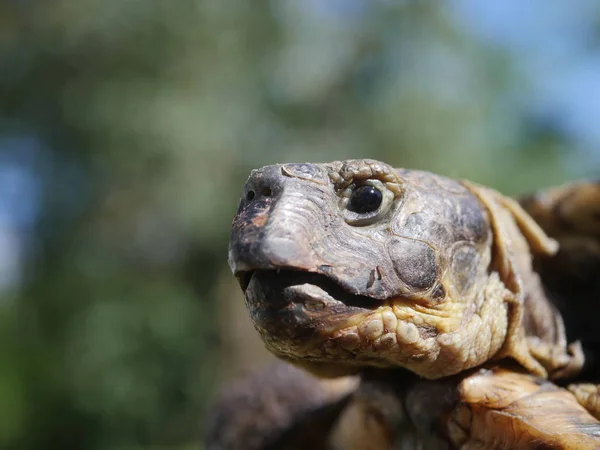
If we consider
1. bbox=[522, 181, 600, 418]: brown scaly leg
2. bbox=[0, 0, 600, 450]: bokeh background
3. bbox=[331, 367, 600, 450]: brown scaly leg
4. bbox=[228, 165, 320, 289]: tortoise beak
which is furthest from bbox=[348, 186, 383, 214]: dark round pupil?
bbox=[0, 0, 600, 450]: bokeh background

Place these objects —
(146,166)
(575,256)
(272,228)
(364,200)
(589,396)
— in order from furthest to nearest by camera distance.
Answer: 1. (146,166)
2. (575,256)
3. (589,396)
4. (364,200)
5. (272,228)

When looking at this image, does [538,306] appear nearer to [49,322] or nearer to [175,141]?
[175,141]

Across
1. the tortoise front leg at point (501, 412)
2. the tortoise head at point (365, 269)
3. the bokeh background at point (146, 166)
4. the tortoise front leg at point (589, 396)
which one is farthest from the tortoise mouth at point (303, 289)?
the bokeh background at point (146, 166)

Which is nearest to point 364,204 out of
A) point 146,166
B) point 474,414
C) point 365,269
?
point 365,269

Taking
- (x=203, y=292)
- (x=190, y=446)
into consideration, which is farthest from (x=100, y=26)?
(x=190, y=446)

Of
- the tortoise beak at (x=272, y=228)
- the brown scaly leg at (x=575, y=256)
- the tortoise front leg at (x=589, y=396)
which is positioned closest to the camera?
the tortoise beak at (x=272, y=228)

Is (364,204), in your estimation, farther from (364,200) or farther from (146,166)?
(146,166)

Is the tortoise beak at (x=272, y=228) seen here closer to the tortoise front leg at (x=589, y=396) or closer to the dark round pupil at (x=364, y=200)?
the dark round pupil at (x=364, y=200)

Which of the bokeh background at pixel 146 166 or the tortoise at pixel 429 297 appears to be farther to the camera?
the bokeh background at pixel 146 166

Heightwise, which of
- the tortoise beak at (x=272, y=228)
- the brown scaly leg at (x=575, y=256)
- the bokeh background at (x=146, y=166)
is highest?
the tortoise beak at (x=272, y=228)
